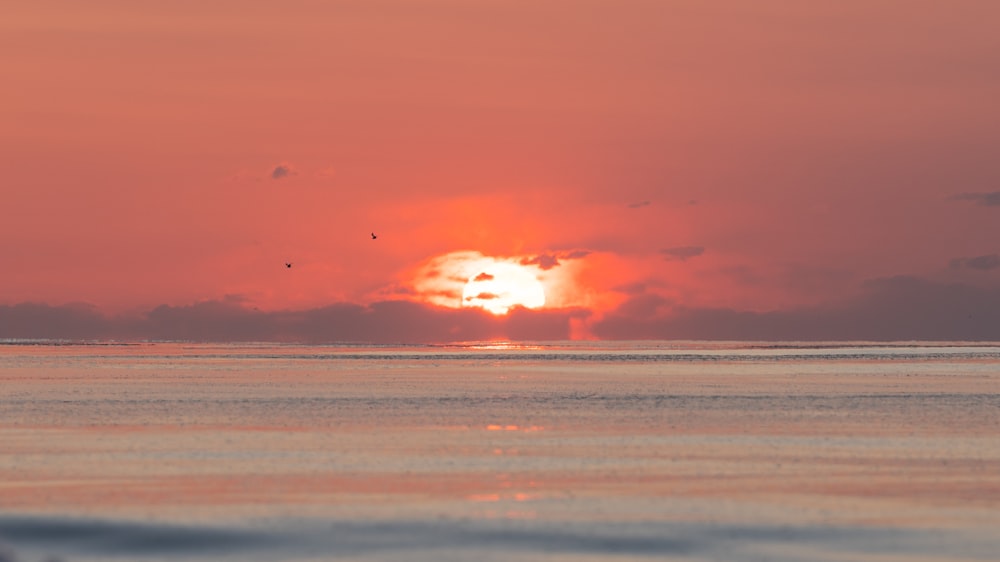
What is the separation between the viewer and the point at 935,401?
79.9m

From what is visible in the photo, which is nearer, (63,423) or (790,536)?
(790,536)

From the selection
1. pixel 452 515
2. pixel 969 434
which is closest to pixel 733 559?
pixel 452 515

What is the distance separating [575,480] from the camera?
41.7 meters

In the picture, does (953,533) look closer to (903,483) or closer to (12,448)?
(903,483)

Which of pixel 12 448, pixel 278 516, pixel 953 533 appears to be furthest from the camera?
pixel 12 448

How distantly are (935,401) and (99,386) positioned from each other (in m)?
60.0

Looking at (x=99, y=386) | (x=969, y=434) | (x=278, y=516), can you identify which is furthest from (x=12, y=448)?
(x=99, y=386)

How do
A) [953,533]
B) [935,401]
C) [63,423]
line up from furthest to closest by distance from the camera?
1. [935,401]
2. [63,423]
3. [953,533]

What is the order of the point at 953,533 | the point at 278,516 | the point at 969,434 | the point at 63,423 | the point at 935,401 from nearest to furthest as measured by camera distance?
1. the point at 953,533
2. the point at 278,516
3. the point at 969,434
4. the point at 63,423
5. the point at 935,401

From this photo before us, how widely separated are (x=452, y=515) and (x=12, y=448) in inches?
902

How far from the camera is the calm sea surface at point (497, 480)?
31469mm

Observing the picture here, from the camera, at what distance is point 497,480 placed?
41844 mm

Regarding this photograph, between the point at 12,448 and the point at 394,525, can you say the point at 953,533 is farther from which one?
the point at 12,448

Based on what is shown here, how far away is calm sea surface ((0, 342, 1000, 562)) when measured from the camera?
103ft
